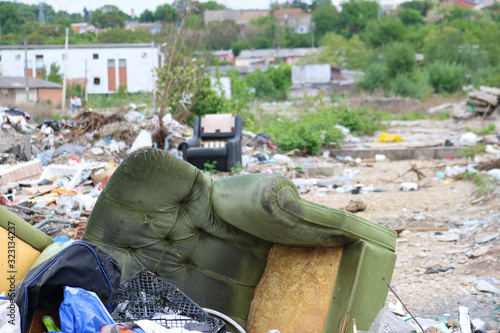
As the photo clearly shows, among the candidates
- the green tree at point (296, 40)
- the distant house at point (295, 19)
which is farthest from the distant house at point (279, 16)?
the green tree at point (296, 40)

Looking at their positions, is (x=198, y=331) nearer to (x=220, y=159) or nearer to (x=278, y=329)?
(x=278, y=329)

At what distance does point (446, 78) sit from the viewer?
38.1 m

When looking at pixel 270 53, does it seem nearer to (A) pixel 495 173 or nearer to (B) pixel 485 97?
(B) pixel 485 97

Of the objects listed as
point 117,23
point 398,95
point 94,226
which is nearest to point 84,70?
point 117,23

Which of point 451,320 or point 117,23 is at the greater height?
point 117,23

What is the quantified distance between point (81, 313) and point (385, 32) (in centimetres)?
6974

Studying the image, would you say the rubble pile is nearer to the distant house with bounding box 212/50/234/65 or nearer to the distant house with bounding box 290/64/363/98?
the distant house with bounding box 290/64/363/98

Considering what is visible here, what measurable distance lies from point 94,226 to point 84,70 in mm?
42820

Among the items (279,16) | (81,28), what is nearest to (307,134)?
(81,28)

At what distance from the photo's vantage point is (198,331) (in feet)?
7.71

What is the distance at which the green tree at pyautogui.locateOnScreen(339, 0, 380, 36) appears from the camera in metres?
98.6

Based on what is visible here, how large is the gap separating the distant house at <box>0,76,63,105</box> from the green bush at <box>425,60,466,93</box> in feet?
80.2

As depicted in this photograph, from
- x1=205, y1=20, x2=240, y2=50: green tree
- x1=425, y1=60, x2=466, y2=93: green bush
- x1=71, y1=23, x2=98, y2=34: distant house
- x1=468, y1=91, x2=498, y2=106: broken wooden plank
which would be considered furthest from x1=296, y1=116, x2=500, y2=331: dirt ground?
x1=205, y1=20, x2=240, y2=50: green tree

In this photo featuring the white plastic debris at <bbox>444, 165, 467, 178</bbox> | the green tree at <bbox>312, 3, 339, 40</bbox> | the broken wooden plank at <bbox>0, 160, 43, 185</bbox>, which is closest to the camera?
the broken wooden plank at <bbox>0, 160, 43, 185</bbox>
